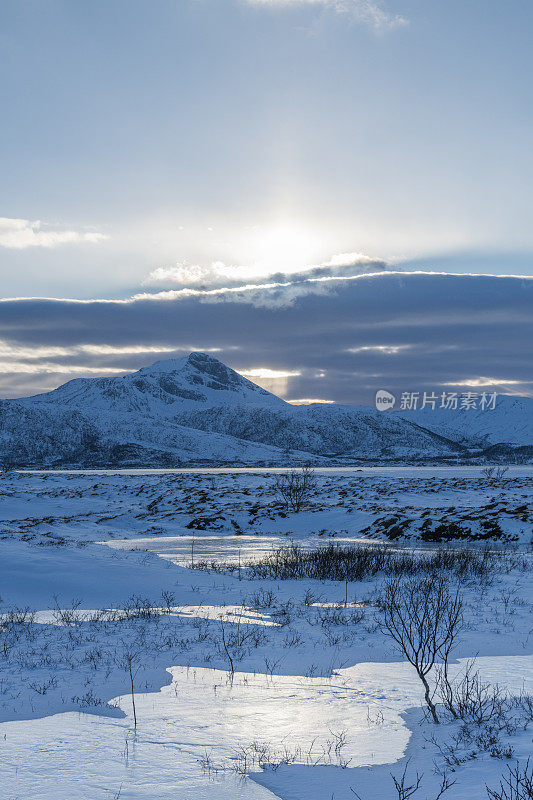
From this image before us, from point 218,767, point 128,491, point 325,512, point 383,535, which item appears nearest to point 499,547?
point 383,535

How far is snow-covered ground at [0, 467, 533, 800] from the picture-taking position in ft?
12.9

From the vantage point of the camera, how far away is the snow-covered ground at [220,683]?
12.9 ft

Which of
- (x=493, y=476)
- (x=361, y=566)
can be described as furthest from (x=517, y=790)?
(x=493, y=476)

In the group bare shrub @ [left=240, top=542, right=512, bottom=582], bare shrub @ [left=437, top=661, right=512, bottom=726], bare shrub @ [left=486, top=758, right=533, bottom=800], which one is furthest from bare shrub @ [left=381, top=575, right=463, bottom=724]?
bare shrub @ [left=240, top=542, right=512, bottom=582]

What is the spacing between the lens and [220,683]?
6.07 meters

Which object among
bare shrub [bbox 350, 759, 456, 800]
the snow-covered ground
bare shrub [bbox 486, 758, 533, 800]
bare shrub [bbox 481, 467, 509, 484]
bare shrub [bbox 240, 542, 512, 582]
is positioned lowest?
bare shrub [bbox 481, 467, 509, 484]

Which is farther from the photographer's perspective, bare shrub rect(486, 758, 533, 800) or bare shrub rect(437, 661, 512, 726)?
bare shrub rect(437, 661, 512, 726)

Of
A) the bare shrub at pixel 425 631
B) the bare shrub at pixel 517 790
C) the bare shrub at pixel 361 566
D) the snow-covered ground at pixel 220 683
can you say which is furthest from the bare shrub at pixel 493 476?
the bare shrub at pixel 517 790

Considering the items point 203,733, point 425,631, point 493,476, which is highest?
point 203,733

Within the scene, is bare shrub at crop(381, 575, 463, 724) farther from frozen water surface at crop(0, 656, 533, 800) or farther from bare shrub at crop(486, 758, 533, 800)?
bare shrub at crop(486, 758, 533, 800)

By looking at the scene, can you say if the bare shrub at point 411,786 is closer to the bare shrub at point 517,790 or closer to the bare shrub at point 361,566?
the bare shrub at point 517,790

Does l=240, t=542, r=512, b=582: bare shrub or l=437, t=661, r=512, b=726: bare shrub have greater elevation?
l=437, t=661, r=512, b=726: bare shrub

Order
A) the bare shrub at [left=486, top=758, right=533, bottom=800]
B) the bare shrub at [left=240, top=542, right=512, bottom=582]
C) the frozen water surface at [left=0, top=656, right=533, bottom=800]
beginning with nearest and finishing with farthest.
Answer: the bare shrub at [left=486, top=758, right=533, bottom=800] → the frozen water surface at [left=0, top=656, right=533, bottom=800] → the bare shrub at [left=240, top=542, right=512, bottom=582]

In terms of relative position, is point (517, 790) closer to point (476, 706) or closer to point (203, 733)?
point (476, 706)
